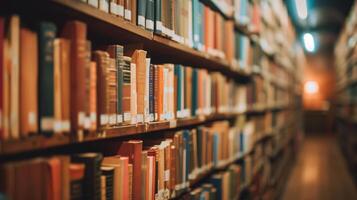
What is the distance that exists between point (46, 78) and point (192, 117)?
3.88 ft

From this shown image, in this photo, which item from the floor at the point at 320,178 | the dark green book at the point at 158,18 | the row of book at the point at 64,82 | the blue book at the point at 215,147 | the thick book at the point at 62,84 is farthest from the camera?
the floor at the point at 320,178

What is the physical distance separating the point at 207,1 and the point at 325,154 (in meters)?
7.69

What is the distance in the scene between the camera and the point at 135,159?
1.43 metres

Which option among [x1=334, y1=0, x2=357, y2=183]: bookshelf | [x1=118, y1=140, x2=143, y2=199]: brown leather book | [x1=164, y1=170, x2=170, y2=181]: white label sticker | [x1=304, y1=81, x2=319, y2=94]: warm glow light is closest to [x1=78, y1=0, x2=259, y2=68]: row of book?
[x1=118, y1=140, x2=143, y2=199]: brown leather book

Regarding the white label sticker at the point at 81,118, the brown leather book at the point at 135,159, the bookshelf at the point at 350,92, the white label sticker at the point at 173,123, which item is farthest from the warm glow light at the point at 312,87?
the white label sticker at the point at 81,118

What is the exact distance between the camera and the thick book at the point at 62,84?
1.01 metres

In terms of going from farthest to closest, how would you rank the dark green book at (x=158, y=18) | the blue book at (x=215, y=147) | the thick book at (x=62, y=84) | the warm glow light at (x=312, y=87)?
the warm glow light at (x=312, y=87), the blue book at (x=215, y=147), the dark green book at (x=158, y=18), the thick book at (x=62, y=84)

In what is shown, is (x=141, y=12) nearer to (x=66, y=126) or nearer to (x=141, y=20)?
(x=141, y=20)

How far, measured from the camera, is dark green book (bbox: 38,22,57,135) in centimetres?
96

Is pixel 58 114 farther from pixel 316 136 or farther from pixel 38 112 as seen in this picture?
pixel 316 136

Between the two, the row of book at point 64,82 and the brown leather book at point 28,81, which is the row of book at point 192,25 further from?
the brown leather book at point 28,81

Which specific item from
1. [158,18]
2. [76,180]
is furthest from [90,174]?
[158,18]

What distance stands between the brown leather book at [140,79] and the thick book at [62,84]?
440mm

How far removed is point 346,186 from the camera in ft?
18.8
